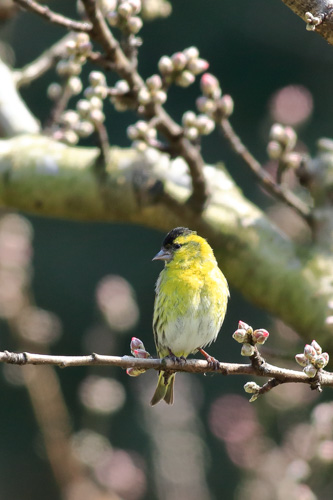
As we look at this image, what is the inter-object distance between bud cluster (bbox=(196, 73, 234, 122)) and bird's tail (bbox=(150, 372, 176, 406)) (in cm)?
104

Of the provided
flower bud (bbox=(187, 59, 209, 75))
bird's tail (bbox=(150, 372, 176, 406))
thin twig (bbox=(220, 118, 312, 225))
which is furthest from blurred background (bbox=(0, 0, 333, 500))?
flower bud (bbox=(187, 59, 209, 75))

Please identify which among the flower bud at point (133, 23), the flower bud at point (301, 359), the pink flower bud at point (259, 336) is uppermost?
the flower bud at point (301, 359)

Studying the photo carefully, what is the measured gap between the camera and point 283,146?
324 cm

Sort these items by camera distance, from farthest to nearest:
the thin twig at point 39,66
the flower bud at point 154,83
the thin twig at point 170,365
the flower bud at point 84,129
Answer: the thin twig at point 39,66
the flower bud at point 84,129
the flower bud at point 154,83
the thin twig at point 170,365

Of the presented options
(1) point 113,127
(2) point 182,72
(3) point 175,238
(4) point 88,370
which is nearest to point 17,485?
(4) point 88,370

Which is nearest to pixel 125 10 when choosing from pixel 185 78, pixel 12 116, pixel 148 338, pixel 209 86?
pixel 185 78

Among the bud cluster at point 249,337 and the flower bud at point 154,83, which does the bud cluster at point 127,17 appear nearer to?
the flower bud at point 154,83

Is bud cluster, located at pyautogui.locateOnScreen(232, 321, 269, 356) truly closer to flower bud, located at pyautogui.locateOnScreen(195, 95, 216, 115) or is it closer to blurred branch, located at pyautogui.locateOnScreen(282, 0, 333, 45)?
blurred branch, located at pyautogui.locateOnScreen(282, 0, 333, 45)

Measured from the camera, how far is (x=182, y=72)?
10.1 feet

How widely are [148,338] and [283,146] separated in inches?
121

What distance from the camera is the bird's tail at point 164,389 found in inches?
120

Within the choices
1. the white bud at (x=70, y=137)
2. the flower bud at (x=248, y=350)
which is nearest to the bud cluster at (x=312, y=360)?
the flower bud at (x=248, y=350)

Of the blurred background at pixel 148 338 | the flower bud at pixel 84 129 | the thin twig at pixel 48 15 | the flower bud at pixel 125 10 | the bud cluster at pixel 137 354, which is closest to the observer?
the bud cluster at pixel 137 354

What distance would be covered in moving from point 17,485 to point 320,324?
12.6ft
